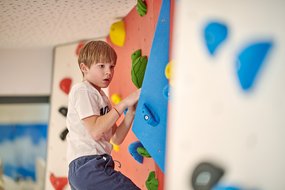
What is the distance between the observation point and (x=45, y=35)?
7.23ft

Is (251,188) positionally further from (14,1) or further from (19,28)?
(19,28)

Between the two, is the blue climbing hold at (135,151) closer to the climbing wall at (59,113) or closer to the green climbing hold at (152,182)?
the green climbing hold at (152,182)

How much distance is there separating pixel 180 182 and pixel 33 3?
46.3 inches

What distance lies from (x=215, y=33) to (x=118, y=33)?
1.11 meters

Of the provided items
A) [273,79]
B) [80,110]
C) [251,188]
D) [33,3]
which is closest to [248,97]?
[273,79]

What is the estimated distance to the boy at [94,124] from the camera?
1164 mm

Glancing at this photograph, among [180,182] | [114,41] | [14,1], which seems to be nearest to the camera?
[180,182]

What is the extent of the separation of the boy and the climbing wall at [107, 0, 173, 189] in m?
0.10

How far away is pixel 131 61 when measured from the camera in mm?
1631

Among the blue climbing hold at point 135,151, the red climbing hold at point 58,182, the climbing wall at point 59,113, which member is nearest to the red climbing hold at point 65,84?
the climbing wall at point 59,113

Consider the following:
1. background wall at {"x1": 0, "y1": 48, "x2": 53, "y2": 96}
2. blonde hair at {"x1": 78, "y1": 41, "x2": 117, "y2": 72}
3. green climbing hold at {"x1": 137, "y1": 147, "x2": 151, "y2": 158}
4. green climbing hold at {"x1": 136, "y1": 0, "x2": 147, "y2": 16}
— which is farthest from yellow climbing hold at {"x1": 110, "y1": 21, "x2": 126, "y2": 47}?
background wall at {"x1": 0, "y1": 48, "x2": 53, "y2": 96}

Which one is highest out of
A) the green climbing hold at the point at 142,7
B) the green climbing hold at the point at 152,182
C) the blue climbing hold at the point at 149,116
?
the green climbing hold at the point at 142,7

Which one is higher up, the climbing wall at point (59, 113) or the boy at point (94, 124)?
the boy at point (94, 124)

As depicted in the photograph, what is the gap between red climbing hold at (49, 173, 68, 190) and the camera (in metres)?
2.44
